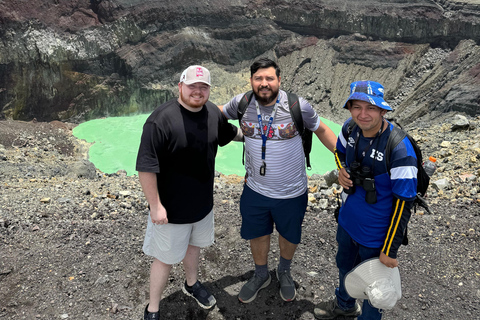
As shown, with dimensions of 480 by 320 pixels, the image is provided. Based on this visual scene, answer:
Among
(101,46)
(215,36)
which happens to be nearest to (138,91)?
(101,46)

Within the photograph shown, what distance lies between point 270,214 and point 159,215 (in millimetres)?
1215

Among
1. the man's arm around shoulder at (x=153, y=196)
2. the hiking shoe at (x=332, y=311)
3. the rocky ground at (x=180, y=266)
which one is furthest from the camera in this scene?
the rocky ground at (x=180, y=266)

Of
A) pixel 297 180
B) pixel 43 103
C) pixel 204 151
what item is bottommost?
pixel 43 103

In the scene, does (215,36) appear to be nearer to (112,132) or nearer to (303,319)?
(112,132)

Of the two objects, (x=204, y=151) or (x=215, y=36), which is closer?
(x=204, y=151)

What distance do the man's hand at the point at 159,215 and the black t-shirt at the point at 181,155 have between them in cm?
12

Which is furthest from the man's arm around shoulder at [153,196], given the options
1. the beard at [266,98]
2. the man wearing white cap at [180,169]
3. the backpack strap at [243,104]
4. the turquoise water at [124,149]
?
the turquoise water at [124,149]

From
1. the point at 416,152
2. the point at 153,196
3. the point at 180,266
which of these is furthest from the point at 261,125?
the point at 180,266

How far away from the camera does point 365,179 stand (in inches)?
105

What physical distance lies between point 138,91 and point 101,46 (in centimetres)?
338

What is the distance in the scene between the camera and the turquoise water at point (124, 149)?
44.4 ft

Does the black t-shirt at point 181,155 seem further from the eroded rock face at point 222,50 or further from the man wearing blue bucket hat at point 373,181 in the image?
the eroded rock face at point 222,50

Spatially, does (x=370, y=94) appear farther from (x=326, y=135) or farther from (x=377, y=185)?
(x=326, y=135)

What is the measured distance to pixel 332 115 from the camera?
21.2 m
